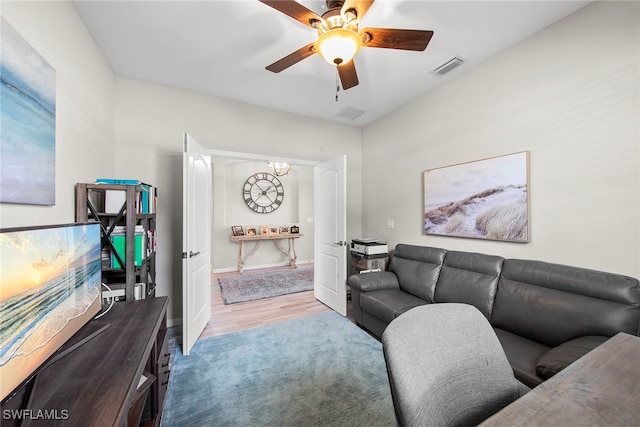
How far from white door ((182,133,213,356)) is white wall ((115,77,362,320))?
32 centimetres

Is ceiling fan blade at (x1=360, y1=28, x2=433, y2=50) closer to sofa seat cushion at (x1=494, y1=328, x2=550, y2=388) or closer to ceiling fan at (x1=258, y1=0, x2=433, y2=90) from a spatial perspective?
ceiling fan at (x1=258, y1=0, x2=433, y2=90)

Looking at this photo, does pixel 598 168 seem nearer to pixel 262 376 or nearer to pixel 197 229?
pixel 262 376

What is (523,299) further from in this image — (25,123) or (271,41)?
(25,123)

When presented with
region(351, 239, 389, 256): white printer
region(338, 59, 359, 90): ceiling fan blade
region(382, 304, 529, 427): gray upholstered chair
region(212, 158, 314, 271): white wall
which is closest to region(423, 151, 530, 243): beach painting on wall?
region(351, 239, 389, 256): white printer

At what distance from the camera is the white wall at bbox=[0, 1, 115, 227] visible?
46.4 inches

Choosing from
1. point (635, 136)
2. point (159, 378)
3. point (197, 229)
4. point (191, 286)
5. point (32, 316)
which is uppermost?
point (635, 136)

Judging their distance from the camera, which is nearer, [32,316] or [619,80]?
[32,316]

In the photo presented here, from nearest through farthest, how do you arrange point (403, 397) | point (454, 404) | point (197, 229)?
point (403, 397) < point (454, 404) < point (197, 229)

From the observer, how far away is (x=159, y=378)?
1.38 meters

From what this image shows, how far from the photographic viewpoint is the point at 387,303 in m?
2.29

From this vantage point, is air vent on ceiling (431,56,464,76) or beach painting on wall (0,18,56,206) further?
air vent on ceiling (431,56,464,76)

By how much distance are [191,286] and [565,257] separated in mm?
3178

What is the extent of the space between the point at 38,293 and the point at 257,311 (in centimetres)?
257

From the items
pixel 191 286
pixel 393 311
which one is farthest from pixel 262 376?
pixel 393 311
